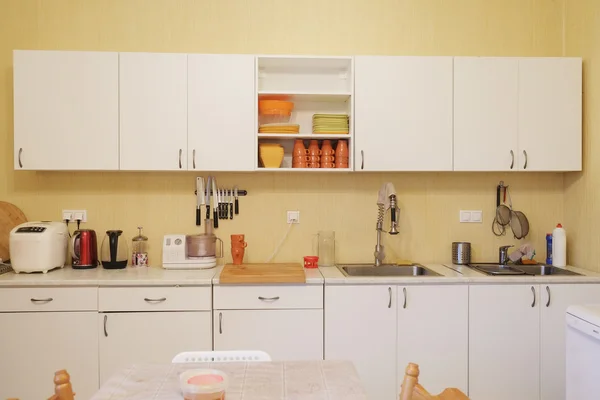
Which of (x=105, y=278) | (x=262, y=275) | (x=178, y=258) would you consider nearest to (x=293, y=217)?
(x=262, y=275)

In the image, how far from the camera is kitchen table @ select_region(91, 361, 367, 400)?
1.41 m

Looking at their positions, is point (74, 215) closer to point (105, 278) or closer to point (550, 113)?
point (105, 278)

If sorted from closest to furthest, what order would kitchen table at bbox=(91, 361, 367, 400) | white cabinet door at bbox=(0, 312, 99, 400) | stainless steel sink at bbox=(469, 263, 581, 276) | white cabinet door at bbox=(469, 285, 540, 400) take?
kitchen table at bbox=(91, 361, 367, 400)
white cabinet door at bbox=(0, 312, 99, 400)
white cabinet door at bbox=(469, 285, 540, 400)
stainless steel sink at bbox=(469, 263, 581, 276)

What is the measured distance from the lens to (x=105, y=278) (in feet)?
9.25

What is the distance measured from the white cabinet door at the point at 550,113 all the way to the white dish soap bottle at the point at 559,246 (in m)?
0.42

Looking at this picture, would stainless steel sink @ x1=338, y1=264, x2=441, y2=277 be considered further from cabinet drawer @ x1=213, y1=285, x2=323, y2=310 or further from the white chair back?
the white chair back

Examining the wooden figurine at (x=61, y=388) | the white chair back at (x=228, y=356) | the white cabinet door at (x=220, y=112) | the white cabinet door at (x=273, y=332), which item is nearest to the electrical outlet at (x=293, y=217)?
the white cabinet door at (x=220, y=112)

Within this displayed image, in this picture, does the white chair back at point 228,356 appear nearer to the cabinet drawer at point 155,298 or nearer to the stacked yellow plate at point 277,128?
the cabinet drawer at point 155,298

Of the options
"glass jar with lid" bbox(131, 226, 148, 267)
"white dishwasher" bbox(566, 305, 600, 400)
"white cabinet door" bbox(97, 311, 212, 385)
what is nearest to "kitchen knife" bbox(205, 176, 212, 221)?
"glass jar with lid" bbox(131, 226, 148, 267)

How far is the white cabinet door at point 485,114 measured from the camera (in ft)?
10.2

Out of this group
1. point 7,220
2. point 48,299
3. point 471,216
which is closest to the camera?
point 48,299

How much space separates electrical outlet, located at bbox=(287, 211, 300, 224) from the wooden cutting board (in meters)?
0.42

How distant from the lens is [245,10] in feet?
11.0

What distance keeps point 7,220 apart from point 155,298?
1.23 meters
